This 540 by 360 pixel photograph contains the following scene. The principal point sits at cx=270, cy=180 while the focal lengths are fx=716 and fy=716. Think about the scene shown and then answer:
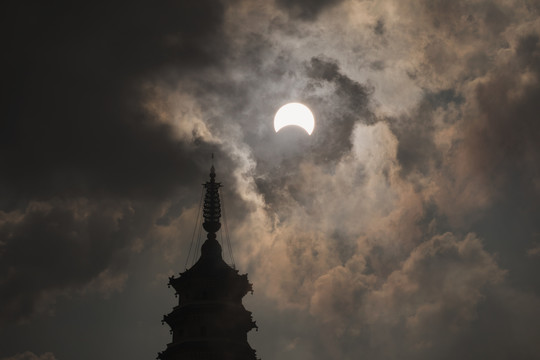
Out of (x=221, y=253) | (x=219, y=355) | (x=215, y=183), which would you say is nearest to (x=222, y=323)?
(x=219, y=355)

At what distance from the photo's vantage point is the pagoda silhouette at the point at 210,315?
230 feet

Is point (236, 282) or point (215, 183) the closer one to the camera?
point (236, 282)

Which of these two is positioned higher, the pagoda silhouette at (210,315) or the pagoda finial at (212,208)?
the pagoda finial at (212,208)

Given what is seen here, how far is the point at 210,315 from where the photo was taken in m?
72.1

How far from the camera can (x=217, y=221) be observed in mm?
81562

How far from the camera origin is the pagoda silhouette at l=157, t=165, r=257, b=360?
70188mm

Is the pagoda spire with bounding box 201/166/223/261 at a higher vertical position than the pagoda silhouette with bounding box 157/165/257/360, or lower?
higher

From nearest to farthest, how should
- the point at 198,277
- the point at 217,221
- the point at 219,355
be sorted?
1. the point at 219,355
2. the point at 198,277
3. the point at 217,221

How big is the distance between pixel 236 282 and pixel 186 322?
258 inches

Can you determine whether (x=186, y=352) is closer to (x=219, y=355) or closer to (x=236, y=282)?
(x=219, y=355)

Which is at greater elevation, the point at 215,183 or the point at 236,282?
the point at 215,183

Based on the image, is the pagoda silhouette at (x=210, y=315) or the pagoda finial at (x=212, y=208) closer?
the pagoda silhouette at (x=210, y=315)

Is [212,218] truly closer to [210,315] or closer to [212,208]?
[212,208]

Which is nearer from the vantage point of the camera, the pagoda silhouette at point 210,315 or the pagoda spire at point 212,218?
the pagoda silhouette at point 210,315
